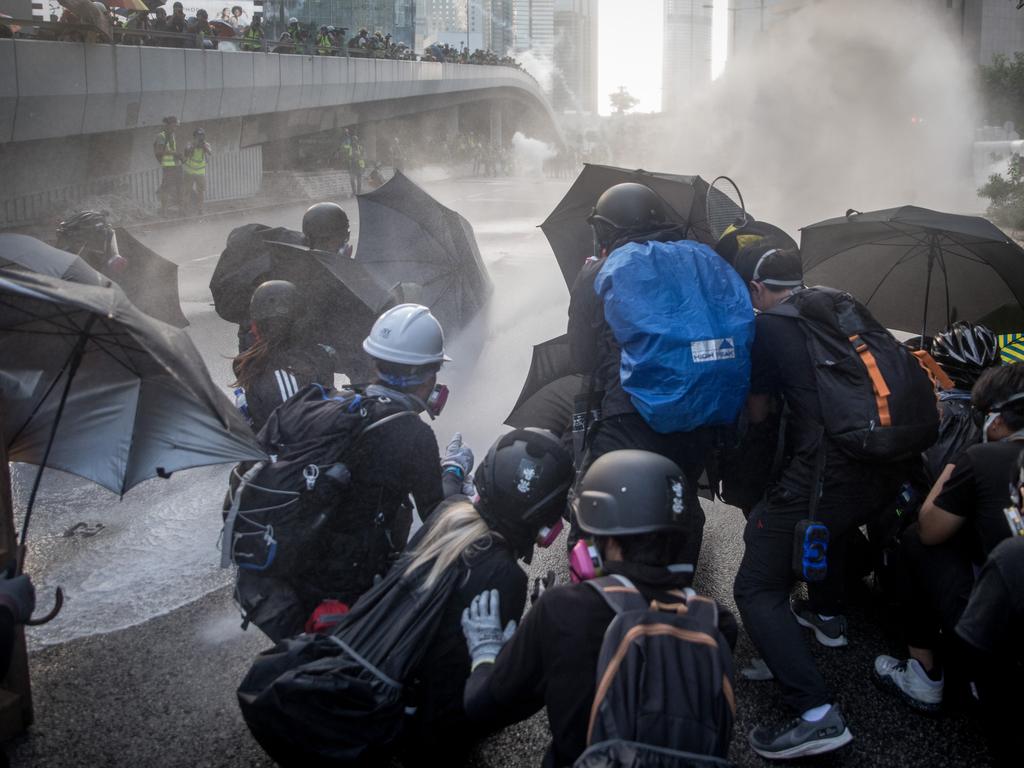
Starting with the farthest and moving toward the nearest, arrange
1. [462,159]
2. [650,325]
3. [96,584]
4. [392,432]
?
[462,159]
[96,584]
[650,325]
[392,432]

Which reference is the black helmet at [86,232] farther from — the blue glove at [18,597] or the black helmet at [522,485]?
the black helmet at [522,485]

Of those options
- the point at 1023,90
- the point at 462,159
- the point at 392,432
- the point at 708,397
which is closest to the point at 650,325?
the point at 708,397

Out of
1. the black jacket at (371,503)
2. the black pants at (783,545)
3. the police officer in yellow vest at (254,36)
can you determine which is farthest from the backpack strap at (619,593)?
the police officer in yellow vest at (254,36)

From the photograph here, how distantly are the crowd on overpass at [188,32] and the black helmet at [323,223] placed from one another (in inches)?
494

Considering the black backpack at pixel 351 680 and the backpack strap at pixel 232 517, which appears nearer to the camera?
the black backpack at pixel 351 680

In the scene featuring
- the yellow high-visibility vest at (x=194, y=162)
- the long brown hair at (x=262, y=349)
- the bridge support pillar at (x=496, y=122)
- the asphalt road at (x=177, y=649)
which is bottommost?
the asphalt road at (x=177, y=649)

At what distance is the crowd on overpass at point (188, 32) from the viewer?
15.6 metres

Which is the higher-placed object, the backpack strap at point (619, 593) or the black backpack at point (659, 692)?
the backpack strap at point (619, 593)

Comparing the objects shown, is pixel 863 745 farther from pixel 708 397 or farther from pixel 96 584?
pixel 96 584

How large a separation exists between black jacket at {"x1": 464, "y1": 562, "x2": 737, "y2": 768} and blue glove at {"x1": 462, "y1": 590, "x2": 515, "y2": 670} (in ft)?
0.30

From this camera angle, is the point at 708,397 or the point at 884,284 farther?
the point at 884,284

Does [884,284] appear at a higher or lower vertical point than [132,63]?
lower

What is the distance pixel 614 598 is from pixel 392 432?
987mm

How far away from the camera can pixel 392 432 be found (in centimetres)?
275
